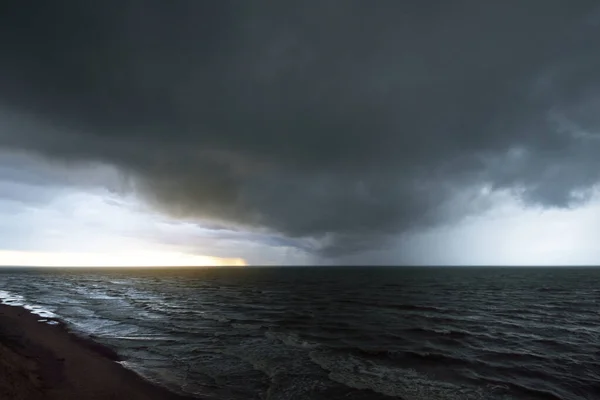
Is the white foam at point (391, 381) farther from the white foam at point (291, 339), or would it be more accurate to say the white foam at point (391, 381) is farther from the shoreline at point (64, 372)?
the shoreline at point (64, 372)

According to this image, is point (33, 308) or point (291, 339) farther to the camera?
point (33, 308)

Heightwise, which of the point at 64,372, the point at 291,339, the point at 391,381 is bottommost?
the point at 291,339

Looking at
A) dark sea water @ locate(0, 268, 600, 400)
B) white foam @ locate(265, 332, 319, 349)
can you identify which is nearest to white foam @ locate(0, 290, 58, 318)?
dark sea water @ locate(0, 268, 600, 400)

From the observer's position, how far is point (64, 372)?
63.3 ft

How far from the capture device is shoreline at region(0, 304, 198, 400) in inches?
605

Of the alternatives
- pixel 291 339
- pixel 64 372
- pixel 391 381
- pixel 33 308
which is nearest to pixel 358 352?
pixel 391 381

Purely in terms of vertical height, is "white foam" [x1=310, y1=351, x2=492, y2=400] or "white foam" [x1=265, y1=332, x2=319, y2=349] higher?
"white foam" [x1=310, y1=351, x2=492, y2=400]

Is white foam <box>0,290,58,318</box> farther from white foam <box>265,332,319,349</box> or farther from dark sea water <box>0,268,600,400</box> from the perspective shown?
white foam <box>265,332,319,349</box>

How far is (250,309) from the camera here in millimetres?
50219

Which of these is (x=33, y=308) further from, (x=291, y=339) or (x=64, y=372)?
(x=291, y=339)

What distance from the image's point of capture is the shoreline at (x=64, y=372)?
1536 cm

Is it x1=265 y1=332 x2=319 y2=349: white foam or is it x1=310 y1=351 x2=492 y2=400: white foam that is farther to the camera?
x1=265 y1=332 x2=319 y2=349: white foam

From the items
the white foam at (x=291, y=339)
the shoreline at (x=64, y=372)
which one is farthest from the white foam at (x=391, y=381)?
the shoreline at (x=64, y=372)

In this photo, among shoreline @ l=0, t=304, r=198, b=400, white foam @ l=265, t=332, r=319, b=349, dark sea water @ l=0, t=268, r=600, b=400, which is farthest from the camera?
white foam @ l=265, t=332, r=319, b=349
